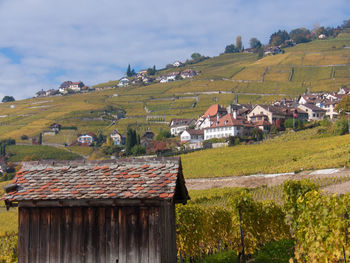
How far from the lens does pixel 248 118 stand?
366 ft

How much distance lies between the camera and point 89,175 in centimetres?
1274

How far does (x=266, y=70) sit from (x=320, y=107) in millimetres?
78050

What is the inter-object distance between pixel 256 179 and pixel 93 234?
47319 millimetres

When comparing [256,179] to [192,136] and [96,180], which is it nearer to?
[96,180]

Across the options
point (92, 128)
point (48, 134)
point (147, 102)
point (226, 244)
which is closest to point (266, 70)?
point (147, 102)

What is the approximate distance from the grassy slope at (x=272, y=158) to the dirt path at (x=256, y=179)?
1276 mm

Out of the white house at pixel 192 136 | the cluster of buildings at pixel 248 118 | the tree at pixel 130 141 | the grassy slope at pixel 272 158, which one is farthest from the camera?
the white house at pixel 192 136

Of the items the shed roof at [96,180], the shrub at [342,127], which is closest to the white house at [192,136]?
the shrub at [342,127]

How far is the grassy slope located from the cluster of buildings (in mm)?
19782

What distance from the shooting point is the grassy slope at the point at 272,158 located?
193ft

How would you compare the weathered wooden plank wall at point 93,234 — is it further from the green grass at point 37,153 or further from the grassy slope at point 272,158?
the green grass at point 37,153

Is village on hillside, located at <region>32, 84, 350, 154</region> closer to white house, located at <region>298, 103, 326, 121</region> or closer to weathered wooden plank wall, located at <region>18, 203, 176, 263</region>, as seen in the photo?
white house, located at <region>298, 103, 326, 121</region>

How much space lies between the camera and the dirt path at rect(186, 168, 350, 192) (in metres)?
51.9

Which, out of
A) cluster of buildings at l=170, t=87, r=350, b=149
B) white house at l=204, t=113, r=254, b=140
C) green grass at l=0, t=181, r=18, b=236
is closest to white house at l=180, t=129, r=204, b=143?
cluster of buildings at l=170, t=87, r=350, b=149
